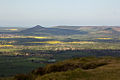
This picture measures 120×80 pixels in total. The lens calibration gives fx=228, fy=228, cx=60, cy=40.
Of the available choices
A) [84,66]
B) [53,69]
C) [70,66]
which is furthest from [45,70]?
[84,66]

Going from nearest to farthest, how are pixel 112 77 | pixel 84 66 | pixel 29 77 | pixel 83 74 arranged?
pixel 112 77
pixel 83 74
pixel 29 77
pixel 84 66

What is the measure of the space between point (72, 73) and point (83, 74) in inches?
85.3

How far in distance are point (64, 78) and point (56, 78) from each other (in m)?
1.46

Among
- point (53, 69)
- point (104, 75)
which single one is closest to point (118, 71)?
point (104, 75)

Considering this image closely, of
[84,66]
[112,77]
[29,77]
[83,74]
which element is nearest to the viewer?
[112,77]

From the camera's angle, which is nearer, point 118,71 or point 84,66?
point 118,71

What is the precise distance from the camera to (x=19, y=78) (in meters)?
55.8

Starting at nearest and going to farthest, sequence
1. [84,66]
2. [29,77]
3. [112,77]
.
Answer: [112,77], [29,77], [84,66]

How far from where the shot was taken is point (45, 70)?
61.2 meters

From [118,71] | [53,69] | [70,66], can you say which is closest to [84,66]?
[70,66]

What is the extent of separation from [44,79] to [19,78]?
15.6 meters

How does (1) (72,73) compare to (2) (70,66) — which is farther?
(2) (70,66)

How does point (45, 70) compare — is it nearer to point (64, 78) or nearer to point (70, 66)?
point (70, 66)

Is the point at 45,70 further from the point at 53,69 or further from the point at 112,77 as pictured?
the point at 112,77
